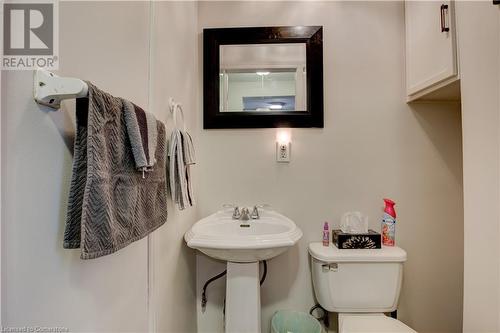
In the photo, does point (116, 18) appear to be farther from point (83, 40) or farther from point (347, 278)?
point (347, 278)

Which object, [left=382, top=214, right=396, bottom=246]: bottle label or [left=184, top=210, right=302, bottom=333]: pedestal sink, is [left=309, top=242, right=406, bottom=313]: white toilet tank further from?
[left=184, top=210, right=302, bottom=333]: pedestal sink

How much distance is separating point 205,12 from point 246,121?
0.77m

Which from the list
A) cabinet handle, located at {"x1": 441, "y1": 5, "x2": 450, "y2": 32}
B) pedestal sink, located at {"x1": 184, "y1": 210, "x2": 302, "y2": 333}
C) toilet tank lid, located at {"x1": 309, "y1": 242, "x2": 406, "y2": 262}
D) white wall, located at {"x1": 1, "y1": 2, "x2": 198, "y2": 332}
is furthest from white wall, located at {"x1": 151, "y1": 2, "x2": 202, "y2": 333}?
cabinet handle, located at {"x1": 441, "y1": 5, "x2": 450, "y2": 32}

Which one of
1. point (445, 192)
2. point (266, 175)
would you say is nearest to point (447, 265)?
point (445, 192)

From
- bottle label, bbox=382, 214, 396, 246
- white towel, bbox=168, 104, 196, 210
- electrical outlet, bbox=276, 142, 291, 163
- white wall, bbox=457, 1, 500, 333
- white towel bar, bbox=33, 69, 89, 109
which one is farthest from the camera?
electrical outlet, bbox=276, 142, 291, 163

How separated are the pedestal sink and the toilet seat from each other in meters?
0.45

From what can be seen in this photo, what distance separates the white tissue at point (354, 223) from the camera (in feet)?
4.58

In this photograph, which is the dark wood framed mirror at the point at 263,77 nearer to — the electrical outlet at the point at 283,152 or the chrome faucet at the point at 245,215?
the electrical outlet at the point at 283,152

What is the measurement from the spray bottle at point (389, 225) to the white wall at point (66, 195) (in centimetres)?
123

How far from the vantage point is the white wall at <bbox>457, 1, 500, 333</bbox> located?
85 cm

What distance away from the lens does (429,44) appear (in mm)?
1265

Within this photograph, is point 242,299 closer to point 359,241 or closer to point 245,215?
point 245,215

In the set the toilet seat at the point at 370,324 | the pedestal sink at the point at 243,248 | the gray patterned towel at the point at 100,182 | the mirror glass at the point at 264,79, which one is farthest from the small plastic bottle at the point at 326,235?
the gray patterned towel at the point at 100,182

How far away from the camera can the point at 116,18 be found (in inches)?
28.6
